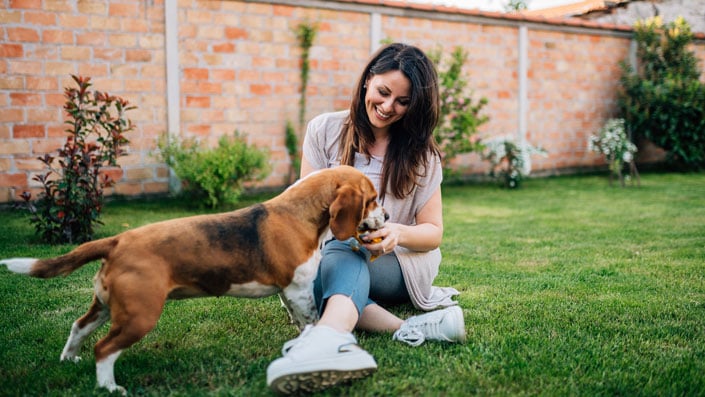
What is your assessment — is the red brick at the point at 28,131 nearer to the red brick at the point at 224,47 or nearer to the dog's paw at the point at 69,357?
the red brick at the point at 224,47

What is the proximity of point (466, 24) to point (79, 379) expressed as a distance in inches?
399

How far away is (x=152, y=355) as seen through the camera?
286cm

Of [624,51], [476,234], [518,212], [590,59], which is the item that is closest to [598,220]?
[518,212]

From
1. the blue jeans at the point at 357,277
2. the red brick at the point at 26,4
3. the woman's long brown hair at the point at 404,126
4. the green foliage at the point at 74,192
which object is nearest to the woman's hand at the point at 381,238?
the blue jeans at the point at 357,277

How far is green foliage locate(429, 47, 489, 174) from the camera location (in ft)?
32.7

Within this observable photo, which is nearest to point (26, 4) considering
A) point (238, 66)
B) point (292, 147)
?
point (238, 66)

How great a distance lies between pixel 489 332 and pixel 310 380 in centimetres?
126

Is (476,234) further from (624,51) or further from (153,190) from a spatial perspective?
(624,51)

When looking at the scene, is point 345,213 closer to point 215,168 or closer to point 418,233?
point 418,233

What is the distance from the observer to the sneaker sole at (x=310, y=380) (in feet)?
7.35

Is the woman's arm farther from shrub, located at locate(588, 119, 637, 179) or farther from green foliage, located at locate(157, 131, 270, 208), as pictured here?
shrub, located at locate(588, 119, 637, 179)

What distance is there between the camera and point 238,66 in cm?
898

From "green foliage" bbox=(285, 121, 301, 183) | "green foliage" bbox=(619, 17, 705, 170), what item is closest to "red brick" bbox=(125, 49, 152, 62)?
"green foliage" bbox=(285, 121, 301, 183)

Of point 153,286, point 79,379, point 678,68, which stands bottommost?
point 79,379
